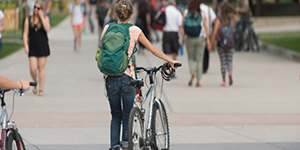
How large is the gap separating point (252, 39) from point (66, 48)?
656cm

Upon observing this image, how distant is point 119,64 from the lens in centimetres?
A: 554

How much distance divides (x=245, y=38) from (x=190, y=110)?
11566 mm

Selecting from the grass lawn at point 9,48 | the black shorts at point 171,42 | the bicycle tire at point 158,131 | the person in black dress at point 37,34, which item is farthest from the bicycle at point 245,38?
the bicycle tire at point 158,131

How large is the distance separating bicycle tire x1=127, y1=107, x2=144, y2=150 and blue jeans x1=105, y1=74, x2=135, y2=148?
181 mm

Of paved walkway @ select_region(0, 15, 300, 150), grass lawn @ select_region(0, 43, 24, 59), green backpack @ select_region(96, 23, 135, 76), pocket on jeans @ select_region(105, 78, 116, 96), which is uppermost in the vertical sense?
green backpack @ select_region(96, 23, 135, 76)

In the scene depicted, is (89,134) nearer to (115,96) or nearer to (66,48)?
(115,96)

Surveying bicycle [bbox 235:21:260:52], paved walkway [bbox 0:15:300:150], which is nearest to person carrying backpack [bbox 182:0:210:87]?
paved walkway [bbox 0:15:300:150]

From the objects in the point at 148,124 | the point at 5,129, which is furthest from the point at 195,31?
the point at 5,129

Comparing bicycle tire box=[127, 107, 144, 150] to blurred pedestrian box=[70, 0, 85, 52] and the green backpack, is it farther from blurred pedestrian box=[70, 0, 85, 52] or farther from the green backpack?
blurred pedestrian box=[70, 0, 85, 52]

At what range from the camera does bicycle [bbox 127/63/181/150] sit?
5449 millimetres

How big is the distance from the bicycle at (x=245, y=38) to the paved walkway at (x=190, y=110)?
13.6 feet

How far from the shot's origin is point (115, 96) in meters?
5.74

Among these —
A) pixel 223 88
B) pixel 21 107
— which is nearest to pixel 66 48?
pixel 223 88

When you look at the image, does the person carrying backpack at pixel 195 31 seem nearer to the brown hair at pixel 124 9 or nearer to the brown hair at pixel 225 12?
the brown hair at pixel 225 12
